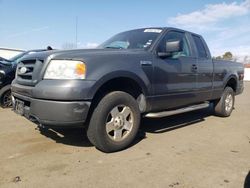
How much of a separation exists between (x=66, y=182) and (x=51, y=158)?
2.54ft

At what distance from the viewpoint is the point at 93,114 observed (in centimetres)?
371

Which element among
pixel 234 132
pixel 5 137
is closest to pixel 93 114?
pixel 5 137

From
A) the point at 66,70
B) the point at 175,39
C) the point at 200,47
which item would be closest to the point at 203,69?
the point at 200,47

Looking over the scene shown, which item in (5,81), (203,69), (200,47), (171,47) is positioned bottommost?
(5,81)

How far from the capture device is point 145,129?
5.39 metres

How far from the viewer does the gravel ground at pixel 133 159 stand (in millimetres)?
3068

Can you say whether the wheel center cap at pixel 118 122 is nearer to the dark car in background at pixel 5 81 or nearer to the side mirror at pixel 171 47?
the side mirror at pixel 171 47

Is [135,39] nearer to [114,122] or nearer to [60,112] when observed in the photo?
[114,122]

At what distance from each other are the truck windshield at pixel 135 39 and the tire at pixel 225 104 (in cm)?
292

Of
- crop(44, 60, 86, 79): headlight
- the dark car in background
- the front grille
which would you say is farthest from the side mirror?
the dark car in background

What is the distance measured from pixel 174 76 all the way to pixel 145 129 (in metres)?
1.21

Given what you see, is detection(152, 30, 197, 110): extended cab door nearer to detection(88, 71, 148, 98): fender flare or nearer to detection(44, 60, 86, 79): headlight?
detection(88, 71, 148, 98): fender flare

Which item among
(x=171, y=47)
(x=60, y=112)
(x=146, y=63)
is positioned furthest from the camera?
(x=171, y=47)

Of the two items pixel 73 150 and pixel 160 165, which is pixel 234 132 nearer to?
pixel 160 165
